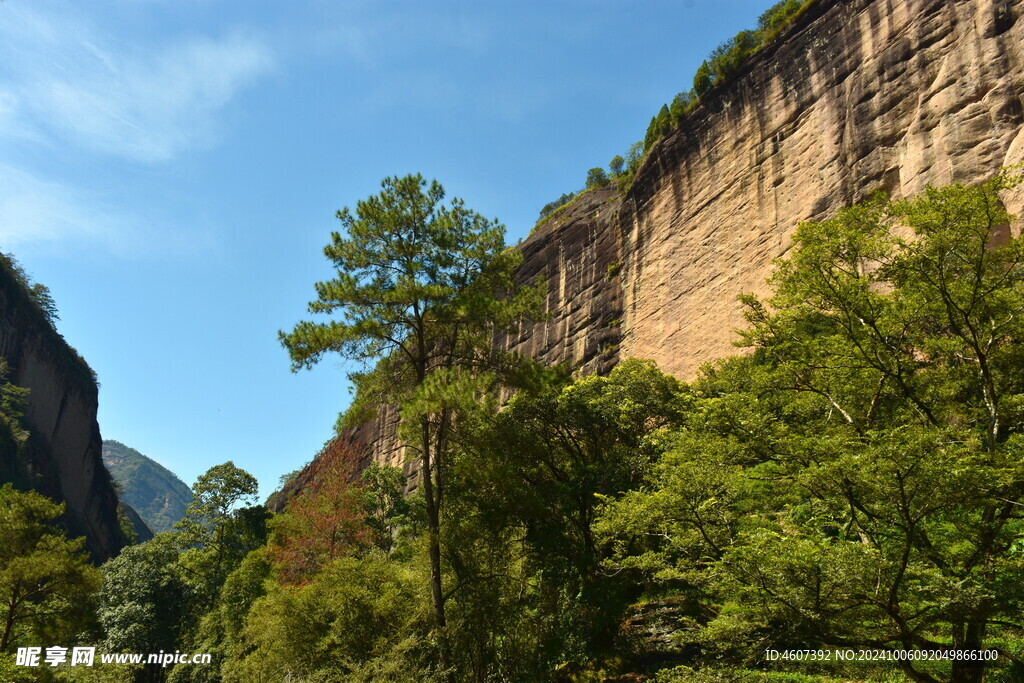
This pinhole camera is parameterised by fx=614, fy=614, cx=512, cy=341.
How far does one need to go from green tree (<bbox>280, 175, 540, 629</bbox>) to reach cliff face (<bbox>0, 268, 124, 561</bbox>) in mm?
50132

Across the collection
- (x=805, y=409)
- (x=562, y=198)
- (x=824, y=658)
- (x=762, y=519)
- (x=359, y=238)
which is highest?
(x=562, y=198)

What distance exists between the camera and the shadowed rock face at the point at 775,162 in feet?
66.8

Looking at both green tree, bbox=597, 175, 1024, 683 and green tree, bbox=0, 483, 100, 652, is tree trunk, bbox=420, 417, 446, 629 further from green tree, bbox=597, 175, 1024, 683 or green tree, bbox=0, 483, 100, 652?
green tree, bbox=0, 483, 100, 652

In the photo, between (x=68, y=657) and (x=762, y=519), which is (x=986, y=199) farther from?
(x=68, y=657)

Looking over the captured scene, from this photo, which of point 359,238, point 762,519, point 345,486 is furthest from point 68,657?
point 762,519

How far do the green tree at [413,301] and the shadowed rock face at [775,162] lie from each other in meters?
2.05

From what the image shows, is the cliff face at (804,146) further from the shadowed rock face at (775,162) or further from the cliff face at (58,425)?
the cliff face at (58,425)

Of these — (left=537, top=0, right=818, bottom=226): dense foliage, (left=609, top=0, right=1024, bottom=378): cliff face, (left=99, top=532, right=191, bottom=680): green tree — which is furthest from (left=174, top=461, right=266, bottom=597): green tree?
(left=537, top=0, right=818, bottom=226): dense foliage

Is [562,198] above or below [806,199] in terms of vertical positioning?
above

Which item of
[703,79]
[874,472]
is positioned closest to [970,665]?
[874,472]

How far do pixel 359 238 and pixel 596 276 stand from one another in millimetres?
24743

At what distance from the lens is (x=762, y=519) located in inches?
328

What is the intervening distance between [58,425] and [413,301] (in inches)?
2520

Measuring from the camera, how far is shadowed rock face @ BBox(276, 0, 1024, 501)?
66.8ft
